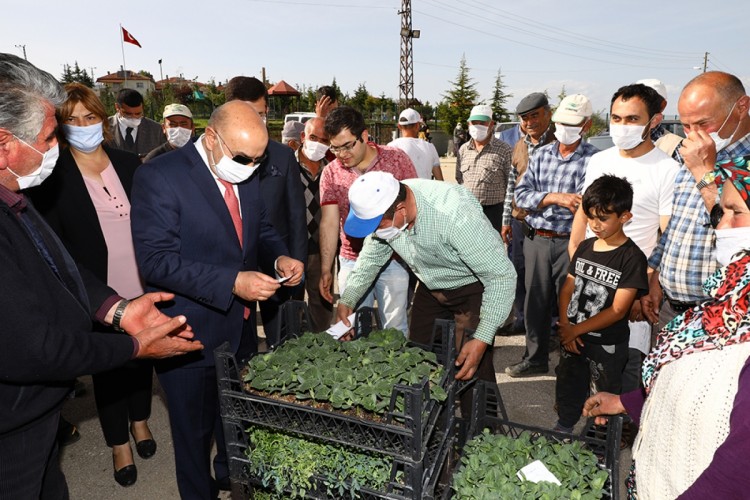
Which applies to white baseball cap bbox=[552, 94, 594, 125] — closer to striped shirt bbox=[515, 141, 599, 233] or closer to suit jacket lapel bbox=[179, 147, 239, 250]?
striped shirt bbox=[515, 141, 599, 233]

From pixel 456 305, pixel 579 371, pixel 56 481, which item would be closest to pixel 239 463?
pixel 56 481

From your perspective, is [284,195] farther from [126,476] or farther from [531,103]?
[531,103]

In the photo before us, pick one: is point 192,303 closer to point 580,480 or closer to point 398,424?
point 398,424

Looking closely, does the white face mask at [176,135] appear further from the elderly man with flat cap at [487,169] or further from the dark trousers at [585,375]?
the dark trousers at [585,375]

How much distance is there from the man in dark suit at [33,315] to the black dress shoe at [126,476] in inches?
53.9

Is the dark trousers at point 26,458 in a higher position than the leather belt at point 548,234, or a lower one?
lower

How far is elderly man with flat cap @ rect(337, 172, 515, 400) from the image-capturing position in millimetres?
2424

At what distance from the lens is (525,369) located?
4527 millimetres

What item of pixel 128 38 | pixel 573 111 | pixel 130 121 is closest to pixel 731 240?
pixel 573 111

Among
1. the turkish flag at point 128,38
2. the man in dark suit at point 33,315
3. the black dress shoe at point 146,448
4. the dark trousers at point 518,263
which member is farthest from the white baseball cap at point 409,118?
the turkish flag at point 128,38

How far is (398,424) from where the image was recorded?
169cm

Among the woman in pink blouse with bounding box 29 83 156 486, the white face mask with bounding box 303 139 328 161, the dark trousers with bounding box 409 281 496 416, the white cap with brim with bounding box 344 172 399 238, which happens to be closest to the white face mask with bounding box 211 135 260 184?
the white cap with brim with bounding box 344 172 399 238

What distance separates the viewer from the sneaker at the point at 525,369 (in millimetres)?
4520

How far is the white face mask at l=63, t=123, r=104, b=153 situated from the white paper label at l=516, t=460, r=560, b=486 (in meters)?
2.98
